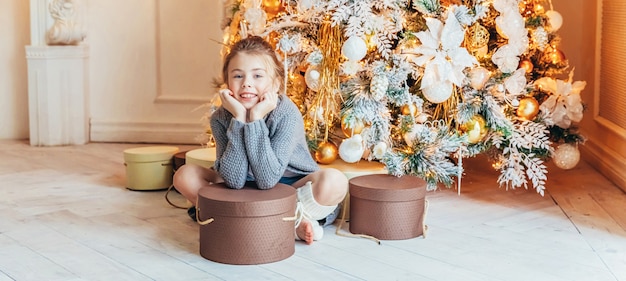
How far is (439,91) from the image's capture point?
2395 mm

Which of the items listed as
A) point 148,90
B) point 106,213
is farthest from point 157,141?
point 106,213

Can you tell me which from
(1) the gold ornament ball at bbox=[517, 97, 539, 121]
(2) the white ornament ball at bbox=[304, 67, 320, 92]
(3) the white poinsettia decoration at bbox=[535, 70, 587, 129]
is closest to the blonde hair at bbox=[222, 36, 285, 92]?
(2) the white ornament ball at bbox=[304, 67, 320, 92]

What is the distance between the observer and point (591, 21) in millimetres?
3236

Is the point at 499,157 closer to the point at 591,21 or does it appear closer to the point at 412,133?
the point at 412,133

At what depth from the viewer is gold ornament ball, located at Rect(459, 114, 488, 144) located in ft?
8.16

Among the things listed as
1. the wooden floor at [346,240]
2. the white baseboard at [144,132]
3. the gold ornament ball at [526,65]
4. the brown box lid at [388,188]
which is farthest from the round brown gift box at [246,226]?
the white baseboard at [144,132]

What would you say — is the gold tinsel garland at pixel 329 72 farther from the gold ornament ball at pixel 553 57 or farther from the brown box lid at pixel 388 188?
the gold ornament ball at pixel 553 57

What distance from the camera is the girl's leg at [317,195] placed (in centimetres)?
208

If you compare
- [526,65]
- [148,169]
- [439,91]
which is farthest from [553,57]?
[148,169]

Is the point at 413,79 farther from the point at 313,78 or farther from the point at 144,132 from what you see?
the point at 144,132

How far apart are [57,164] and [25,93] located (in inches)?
32.0

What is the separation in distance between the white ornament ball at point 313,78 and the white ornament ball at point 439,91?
32 centimetres

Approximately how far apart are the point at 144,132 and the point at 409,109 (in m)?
1.79

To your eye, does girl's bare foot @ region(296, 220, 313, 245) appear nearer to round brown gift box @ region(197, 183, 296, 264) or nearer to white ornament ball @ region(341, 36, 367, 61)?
round brown gift box @ region(197, 183, 296, 264)
